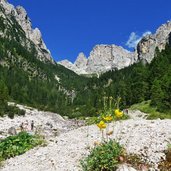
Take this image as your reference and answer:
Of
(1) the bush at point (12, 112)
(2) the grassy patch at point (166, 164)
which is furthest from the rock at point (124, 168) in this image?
(1) the bush at point (12, 112)

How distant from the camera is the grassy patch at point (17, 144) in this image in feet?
58.7

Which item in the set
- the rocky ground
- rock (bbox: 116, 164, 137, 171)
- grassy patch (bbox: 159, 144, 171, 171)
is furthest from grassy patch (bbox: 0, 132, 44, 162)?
grassy patch (bbox: 159, 144, 171, 171)

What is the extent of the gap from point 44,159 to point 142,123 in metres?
4.96

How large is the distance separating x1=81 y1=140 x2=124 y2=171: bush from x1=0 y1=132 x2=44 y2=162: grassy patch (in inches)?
213

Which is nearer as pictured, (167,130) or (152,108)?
(167,130)

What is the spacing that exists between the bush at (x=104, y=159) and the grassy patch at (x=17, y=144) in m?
5.42

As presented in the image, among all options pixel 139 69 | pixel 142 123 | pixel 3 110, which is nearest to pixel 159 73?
pixel 139 69

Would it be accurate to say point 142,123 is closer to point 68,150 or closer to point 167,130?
point 167,130

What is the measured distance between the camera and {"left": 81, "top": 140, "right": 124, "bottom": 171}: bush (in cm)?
1309

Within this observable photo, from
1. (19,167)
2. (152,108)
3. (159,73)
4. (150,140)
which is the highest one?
(159,73)

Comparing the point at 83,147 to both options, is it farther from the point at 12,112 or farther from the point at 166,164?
the point at 12,112

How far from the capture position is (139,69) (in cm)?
10244

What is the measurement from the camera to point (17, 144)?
Result: 18.6 m

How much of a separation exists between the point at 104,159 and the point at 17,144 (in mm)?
6596
